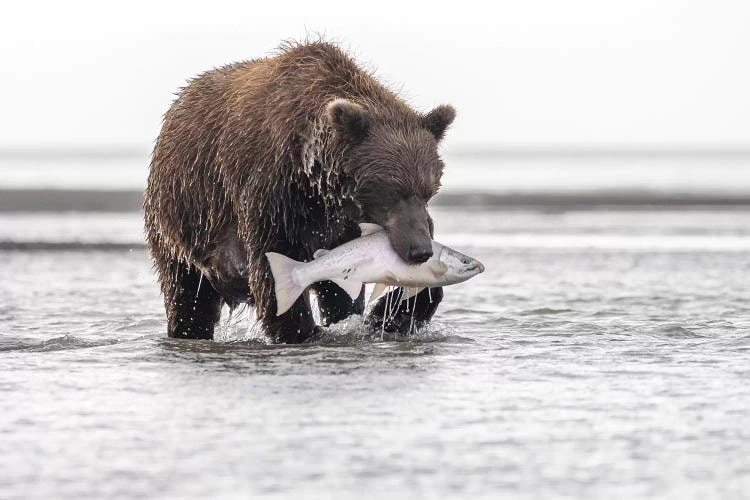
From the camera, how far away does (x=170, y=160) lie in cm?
839

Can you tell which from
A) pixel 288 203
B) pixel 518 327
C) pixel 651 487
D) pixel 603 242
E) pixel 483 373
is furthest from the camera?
pixel 603 242

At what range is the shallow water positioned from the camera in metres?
4.87

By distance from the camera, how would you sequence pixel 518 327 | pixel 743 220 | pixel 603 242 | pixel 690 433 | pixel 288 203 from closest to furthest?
pixel 690 433 < pixel 288 203 < pixel 518 327 < pixel 603 242 < pixel 743 220

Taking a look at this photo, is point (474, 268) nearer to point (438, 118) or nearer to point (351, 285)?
point (351, 285)

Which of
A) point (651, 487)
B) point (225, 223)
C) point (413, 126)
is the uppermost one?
point (413, 126)

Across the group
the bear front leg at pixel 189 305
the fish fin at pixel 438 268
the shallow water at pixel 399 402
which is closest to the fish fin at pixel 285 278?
the shallow water at pixel 399 402

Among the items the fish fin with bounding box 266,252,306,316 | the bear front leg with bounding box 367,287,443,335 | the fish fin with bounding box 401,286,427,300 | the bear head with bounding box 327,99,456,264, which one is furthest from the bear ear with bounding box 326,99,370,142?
the bear front leg with bounding box 367,287,443,335

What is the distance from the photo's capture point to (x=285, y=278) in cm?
734

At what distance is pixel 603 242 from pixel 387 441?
11.4 meters

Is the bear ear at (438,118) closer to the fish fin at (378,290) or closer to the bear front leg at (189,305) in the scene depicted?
the fish fin at (378,290)

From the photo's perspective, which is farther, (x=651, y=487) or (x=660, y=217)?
(x=660, y=217)

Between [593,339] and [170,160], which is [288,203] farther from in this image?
[593,339]

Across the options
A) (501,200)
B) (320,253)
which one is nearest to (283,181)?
(320,253)

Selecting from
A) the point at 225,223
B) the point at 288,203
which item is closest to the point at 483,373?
Answer: the point at 288,203
